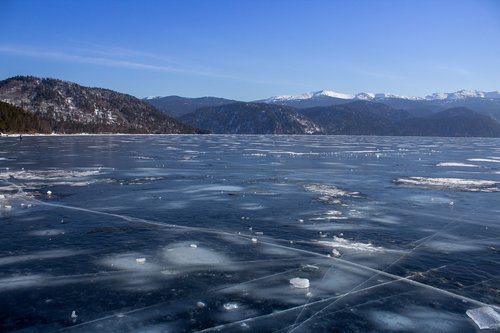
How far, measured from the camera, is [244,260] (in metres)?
10.3

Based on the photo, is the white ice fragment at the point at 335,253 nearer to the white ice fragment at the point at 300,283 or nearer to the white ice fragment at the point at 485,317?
the white ice fragment at the point at 300,283

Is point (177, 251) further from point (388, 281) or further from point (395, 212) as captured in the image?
point (395, 212)

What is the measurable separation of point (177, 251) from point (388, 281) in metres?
5.08

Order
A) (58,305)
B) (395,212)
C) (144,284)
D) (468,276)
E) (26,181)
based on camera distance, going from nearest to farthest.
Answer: (58,305) < (144,284) < (468,276) < (395,212) < (26,181)

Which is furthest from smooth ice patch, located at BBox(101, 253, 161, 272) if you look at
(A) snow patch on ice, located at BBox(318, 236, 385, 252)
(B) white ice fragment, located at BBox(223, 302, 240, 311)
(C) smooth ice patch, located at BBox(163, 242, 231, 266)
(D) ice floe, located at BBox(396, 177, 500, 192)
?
(D) ice floe, located at BBox(396, 177, 500, 192)

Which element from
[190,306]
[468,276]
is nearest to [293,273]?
[190,306]

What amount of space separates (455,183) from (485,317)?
737 inches

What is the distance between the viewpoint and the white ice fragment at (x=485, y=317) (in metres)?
7.02

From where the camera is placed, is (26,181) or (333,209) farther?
(26,181)

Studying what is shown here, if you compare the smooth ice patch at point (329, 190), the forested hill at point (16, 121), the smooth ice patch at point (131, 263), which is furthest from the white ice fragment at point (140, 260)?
the forested hill at point (16, 121)

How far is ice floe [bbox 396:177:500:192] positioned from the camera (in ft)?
74.1

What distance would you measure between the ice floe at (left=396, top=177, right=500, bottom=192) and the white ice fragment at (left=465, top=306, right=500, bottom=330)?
1605cm

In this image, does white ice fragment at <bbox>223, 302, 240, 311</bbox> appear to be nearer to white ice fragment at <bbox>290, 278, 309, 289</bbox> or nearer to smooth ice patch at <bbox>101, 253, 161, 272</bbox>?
white ice fragment at <bbox>290, 278, 309, 289</bbox>

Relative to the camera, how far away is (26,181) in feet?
73.2
